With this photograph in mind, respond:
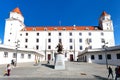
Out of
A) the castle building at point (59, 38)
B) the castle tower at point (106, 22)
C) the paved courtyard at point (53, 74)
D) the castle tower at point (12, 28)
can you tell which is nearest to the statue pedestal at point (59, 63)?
the paved courtyard at point (53, 74)

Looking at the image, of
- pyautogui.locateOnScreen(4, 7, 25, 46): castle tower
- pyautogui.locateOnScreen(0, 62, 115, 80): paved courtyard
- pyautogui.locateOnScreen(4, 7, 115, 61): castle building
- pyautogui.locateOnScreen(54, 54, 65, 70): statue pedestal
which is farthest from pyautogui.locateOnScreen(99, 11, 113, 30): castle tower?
pyautogui.locateOnScreen(54, 54, 65, 70): statue pedestal

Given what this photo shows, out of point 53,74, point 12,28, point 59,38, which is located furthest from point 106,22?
point 53,74

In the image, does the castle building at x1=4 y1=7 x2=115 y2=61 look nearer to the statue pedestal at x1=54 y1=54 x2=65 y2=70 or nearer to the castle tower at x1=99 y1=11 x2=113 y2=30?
the castle tower at x1=99 y1=11 x2=113 y2=30

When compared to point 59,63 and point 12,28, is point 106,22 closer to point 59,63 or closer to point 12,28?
point 12,28

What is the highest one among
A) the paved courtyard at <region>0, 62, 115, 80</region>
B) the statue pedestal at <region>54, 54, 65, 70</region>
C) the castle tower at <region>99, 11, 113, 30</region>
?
the castle tower at <region>99, 11, 113, 30</region>

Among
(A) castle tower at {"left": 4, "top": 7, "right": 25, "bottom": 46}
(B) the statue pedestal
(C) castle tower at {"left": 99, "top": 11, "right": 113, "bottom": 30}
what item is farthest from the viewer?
(C) castle tower at {"left": 99, "top": 11, "right": 113, "bottom": 30}

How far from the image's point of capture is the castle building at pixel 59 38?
189 feet

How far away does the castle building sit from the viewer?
189ft

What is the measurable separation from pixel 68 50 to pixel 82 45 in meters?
6.85

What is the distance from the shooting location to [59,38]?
59500 mm

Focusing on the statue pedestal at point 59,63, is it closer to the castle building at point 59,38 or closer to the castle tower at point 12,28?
the castle building at point 59,38

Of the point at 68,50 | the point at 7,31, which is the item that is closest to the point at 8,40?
the point at 7,31

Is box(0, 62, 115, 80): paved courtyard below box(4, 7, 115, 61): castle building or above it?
below

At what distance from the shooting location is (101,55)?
36719 mm
